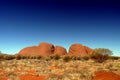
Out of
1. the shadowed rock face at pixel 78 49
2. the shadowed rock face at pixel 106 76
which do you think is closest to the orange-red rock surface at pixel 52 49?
the shadowed rock face at pixel 78 49

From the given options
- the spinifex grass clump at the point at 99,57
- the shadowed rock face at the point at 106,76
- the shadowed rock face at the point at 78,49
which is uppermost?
the shadowed rock face at the point at 78,49

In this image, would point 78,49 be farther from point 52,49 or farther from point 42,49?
point 42,49

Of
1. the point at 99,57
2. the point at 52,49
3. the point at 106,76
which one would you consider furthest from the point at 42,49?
the point at 106,76

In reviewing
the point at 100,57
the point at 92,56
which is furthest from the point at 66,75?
the point at 92,56

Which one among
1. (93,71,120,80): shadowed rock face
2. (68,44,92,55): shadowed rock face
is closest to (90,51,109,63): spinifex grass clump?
(93,71,120,80): shadowed rock face

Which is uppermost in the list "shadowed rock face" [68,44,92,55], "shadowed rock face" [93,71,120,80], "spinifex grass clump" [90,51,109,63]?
"shadowed rock face" [68,44,92,55]

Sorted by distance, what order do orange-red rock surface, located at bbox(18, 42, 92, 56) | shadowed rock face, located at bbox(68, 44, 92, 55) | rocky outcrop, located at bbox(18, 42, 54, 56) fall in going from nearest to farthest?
1. shadowed rock face, located at bbox(68, 44, 92, 55)
2. orange-red rock surface, located at bbox(18, 42, 92, 56)
3. rocky outcrop, located at bbox(18, 42, 54, 56)

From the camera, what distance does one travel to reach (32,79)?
2241 centimetres

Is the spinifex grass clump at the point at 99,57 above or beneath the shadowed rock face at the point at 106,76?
above

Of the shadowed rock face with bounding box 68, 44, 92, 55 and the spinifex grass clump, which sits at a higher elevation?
the shadowed rock face with bounding box 68, 44, 92, 55

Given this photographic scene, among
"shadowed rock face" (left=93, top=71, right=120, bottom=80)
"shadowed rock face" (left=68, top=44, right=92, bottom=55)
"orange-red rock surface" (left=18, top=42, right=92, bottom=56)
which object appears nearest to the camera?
"shadowed rock face" (left=93, top=71, right=120, bottom=80)

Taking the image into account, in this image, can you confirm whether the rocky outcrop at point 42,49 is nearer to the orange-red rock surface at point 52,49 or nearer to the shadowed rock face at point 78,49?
the orange-red rock surface at point 52,49

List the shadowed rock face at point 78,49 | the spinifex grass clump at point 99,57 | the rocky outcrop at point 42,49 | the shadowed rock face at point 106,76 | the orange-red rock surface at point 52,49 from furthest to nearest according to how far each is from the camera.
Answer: the rocky outcrop at point 42,49 < the orange-red rock surface at point 52,49 < the shadowed rock face at point 78,49 < the spinifex grass clump at point 99,57 < the shadowed rock face at point 106,76

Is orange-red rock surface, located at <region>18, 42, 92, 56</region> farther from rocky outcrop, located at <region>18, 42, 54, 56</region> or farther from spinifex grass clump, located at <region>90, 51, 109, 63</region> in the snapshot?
spinifex grass clump, located at <region>90, 51, 109, 63</region>
